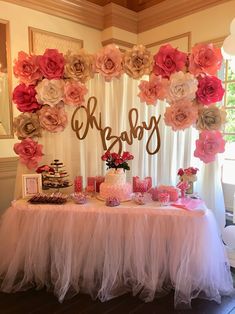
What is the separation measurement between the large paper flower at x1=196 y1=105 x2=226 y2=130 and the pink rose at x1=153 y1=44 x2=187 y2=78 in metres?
0.41

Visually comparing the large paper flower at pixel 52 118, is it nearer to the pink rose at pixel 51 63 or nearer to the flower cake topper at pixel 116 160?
the pink rose at pixel 51 63

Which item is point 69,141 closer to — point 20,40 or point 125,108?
point 125,108

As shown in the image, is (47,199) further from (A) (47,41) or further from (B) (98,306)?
(A) (47,41)

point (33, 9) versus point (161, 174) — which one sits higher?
point (33, 9)

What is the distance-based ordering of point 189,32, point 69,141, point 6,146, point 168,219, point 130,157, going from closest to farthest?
point 168,219 < point 130,157 < point 69,141 < point 6,146 < point 189,32

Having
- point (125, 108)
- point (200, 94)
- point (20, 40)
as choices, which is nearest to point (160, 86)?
point (200, 94)

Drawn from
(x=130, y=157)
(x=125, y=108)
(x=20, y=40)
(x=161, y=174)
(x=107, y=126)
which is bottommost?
(x=161, y=174)

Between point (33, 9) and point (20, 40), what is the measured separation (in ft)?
1.41

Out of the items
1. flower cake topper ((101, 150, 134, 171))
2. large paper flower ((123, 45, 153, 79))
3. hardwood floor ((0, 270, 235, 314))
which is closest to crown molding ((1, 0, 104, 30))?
large paper flower ((123, 45, 153, 79))

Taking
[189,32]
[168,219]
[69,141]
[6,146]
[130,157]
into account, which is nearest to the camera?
[168,219]

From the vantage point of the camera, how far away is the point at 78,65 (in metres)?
2.26

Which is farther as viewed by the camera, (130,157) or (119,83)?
(119,83)

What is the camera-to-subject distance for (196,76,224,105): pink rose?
2.11 m

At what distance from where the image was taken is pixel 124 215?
6.98 feet
